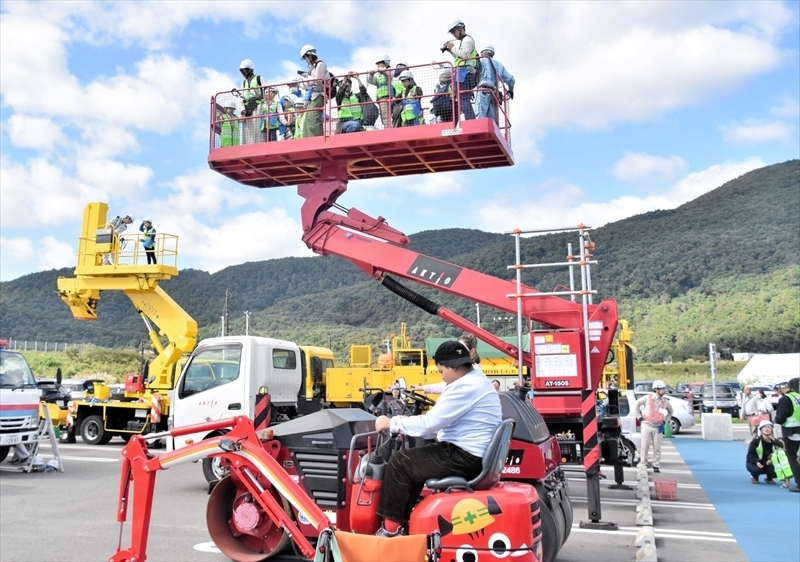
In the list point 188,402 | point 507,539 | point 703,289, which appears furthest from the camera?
point 703,289

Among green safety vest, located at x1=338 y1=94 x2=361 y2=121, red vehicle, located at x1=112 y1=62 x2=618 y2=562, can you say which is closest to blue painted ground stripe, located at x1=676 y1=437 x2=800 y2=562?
red vehicle, located at x1=112 y1=62 x2=618 y2=562

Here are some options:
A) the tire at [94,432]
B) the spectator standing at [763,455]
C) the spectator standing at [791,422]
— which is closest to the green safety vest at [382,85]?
the spectator standing at [791,422]

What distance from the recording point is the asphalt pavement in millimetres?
7199

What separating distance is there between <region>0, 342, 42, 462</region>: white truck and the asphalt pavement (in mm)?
652

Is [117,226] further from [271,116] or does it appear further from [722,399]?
[722,399]

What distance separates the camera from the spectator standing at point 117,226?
17906mm

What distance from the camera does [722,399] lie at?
34031mm

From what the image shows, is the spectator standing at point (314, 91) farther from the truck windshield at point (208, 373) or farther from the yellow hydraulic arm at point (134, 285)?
the yellow hydraulic arm at point (134, 285)

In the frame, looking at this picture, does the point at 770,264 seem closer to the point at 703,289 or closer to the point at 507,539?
the point at 703,289

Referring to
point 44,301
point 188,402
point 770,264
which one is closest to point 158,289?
point 188,402

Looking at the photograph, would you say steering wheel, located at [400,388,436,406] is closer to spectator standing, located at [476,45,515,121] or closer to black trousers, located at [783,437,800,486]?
spectator standing, located at [476,45,515,121]

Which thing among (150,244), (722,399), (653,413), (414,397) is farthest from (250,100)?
(722,399)

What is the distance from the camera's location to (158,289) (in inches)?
707

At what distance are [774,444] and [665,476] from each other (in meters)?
2.05
